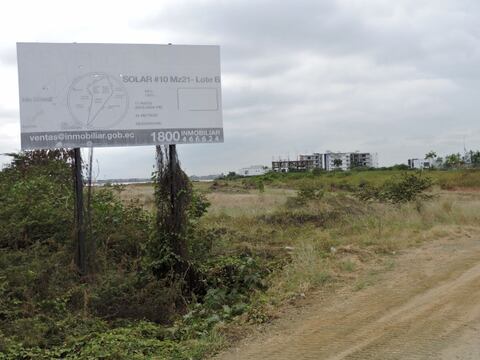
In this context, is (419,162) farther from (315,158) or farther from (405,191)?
(405,191)

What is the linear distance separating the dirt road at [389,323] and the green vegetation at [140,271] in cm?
42

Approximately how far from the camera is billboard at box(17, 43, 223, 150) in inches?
326

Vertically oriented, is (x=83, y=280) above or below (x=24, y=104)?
below

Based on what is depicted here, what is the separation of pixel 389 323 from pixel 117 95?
220 inches

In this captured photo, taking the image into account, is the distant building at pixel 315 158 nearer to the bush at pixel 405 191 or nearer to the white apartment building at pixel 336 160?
the white apartment building at pixel 336 160

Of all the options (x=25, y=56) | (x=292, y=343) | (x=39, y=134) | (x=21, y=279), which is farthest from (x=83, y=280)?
(x=292, y=343)

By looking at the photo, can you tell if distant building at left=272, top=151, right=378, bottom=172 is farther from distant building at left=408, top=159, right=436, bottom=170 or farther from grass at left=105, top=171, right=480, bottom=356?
grass at left=105, top=171, right=480, bottom=356

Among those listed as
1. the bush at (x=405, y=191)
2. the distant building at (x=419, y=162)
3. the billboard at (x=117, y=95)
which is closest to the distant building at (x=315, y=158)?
the distant building at (x=419, y=162)

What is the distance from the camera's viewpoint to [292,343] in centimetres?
532

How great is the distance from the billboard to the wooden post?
1.09 feet

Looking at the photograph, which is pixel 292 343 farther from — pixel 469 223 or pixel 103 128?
pixel 469 223

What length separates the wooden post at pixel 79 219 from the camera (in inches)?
337

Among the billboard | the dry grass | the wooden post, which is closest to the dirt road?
the dry grass

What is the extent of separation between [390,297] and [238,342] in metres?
2.44
